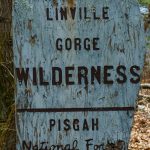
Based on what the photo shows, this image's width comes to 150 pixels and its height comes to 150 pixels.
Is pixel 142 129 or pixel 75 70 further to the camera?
pixel 142 129

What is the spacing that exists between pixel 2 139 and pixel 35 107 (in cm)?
164

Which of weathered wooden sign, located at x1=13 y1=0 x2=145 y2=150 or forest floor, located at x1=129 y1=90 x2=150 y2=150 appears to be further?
forest floor, located at x1=129 y1=90 x2=150 y2=150

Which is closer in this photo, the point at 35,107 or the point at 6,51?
the point at 35,107

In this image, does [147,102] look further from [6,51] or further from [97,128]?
[97,128]

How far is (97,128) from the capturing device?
124 inches

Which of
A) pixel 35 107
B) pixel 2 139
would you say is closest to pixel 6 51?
pixel 2 139

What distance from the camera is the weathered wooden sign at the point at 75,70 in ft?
→ 9.99

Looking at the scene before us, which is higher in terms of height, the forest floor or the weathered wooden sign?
the weathered wooden sign

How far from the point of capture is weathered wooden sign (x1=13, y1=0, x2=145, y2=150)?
3045 mm

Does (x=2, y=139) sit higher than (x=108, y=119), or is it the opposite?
(x=108, y=119)

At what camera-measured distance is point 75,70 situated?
307 centimetres

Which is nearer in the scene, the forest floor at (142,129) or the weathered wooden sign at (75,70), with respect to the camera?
the weathered wooden sign at (75,70)

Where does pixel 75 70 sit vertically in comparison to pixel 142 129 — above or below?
above

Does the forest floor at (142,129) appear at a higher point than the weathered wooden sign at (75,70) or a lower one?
lower
